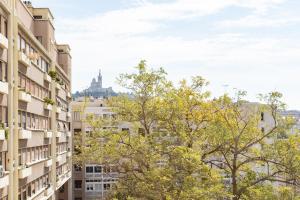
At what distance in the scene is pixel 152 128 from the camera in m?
33.9

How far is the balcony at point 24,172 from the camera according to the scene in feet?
102

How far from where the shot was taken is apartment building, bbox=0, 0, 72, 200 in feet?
92.2

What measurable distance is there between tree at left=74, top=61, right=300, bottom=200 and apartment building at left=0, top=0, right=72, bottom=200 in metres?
3.85

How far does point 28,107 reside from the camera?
33625 millimetres

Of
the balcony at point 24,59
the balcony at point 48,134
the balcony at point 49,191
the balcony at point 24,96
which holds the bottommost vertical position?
the balcony at point 49,191

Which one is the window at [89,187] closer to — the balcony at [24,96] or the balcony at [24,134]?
the balcony at [24,134]

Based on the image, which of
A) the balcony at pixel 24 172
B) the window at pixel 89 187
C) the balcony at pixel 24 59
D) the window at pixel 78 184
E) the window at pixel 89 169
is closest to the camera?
the balcony at pixel 24 59

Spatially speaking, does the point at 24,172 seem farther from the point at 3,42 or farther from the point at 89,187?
the point at 89,187

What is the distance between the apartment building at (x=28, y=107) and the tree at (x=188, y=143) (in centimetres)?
385

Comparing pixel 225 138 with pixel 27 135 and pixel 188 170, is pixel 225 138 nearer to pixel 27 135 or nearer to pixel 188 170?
pixel 188 170

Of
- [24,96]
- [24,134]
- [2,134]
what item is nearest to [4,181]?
[2,134]

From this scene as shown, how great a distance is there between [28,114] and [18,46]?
192 inches

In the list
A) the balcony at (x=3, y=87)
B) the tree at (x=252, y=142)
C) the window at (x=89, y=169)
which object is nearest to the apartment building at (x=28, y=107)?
the balcony at (x=3, y=87)

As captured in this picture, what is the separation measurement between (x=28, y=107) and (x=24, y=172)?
4207 mm
